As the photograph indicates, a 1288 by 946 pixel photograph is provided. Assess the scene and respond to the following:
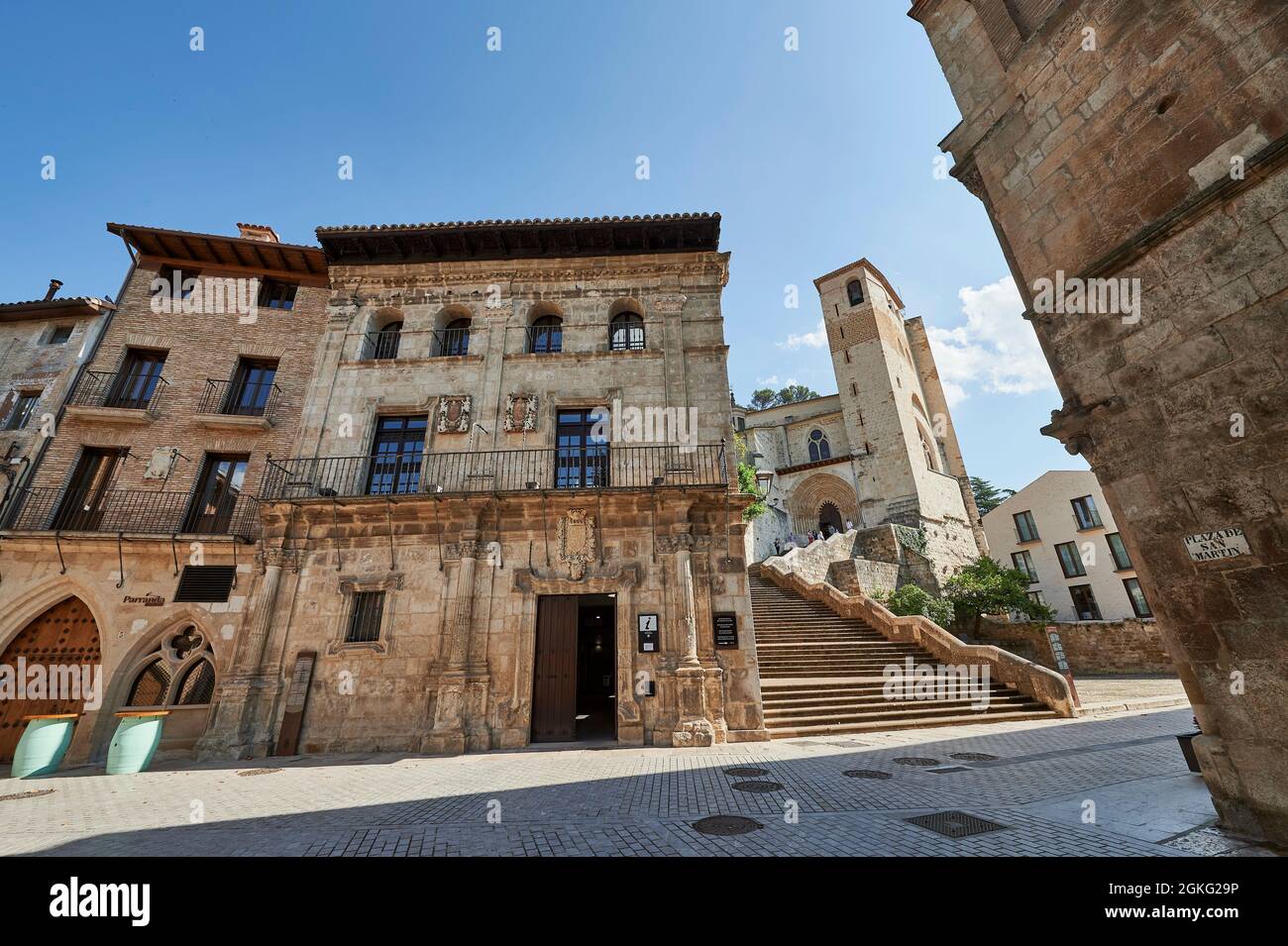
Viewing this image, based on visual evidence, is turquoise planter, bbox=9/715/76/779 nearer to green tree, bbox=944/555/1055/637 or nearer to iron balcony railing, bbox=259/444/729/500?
iron balcony railing, bbox=259/444/729/500

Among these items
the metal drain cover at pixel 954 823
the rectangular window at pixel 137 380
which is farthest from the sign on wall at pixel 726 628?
the rectangular window at pixel 137 380

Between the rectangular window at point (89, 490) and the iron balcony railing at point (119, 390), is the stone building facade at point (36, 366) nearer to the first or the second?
the iron balcony railing at point (119, 390)

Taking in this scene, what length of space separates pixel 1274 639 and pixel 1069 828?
6.58ft

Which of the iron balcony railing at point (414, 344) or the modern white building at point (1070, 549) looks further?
the modern white building at point (1070, 549)

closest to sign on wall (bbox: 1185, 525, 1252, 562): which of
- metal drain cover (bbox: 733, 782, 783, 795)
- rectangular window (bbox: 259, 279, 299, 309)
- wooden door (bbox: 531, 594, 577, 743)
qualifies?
metal drain cover (bbox: 733, 782, 783, 795)

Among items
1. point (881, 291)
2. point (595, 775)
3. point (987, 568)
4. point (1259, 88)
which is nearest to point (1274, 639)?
point (1259, 88)

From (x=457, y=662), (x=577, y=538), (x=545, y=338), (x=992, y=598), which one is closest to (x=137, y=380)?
(x=545, y=338)

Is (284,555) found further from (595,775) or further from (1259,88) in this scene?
(1259,88)

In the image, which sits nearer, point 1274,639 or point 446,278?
point 1274,639

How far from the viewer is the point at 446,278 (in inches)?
552

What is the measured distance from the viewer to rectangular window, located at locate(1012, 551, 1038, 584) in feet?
95.1

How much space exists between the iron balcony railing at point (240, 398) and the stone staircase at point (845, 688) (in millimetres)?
14540

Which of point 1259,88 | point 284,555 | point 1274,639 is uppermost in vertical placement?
point 1259,88

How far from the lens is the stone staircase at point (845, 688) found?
9797 millimetres
